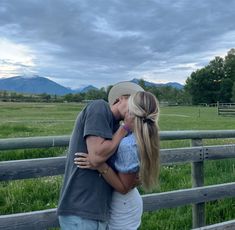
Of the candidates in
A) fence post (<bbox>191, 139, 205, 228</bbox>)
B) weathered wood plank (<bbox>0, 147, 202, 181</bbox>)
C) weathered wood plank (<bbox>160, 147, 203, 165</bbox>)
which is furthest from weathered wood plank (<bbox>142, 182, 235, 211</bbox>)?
weathered wood plank (<bbox>0, 147, 202, 181</bbox>)

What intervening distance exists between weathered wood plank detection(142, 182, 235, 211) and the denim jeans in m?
1.46

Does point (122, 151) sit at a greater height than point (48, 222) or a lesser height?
greater

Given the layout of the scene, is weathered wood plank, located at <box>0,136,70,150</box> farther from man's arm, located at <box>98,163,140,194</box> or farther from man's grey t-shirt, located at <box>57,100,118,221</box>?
man's arm, located at <box>98,163,140,194</box>

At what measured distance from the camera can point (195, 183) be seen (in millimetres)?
4562

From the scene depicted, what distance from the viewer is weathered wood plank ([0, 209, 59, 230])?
10.3ft

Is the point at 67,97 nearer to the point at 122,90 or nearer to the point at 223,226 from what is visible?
the point at 223,226

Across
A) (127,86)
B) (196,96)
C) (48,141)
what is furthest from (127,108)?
(196,96)

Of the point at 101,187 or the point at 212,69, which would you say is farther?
the point at 212,69

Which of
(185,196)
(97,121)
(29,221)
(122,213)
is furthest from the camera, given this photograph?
(185,196)

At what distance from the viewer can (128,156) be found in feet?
8.12

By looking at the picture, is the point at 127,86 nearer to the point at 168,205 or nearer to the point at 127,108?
the point at 127,108

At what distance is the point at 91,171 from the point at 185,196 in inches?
79.3

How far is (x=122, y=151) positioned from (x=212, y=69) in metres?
108

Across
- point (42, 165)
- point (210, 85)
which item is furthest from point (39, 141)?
point (210, 85)
